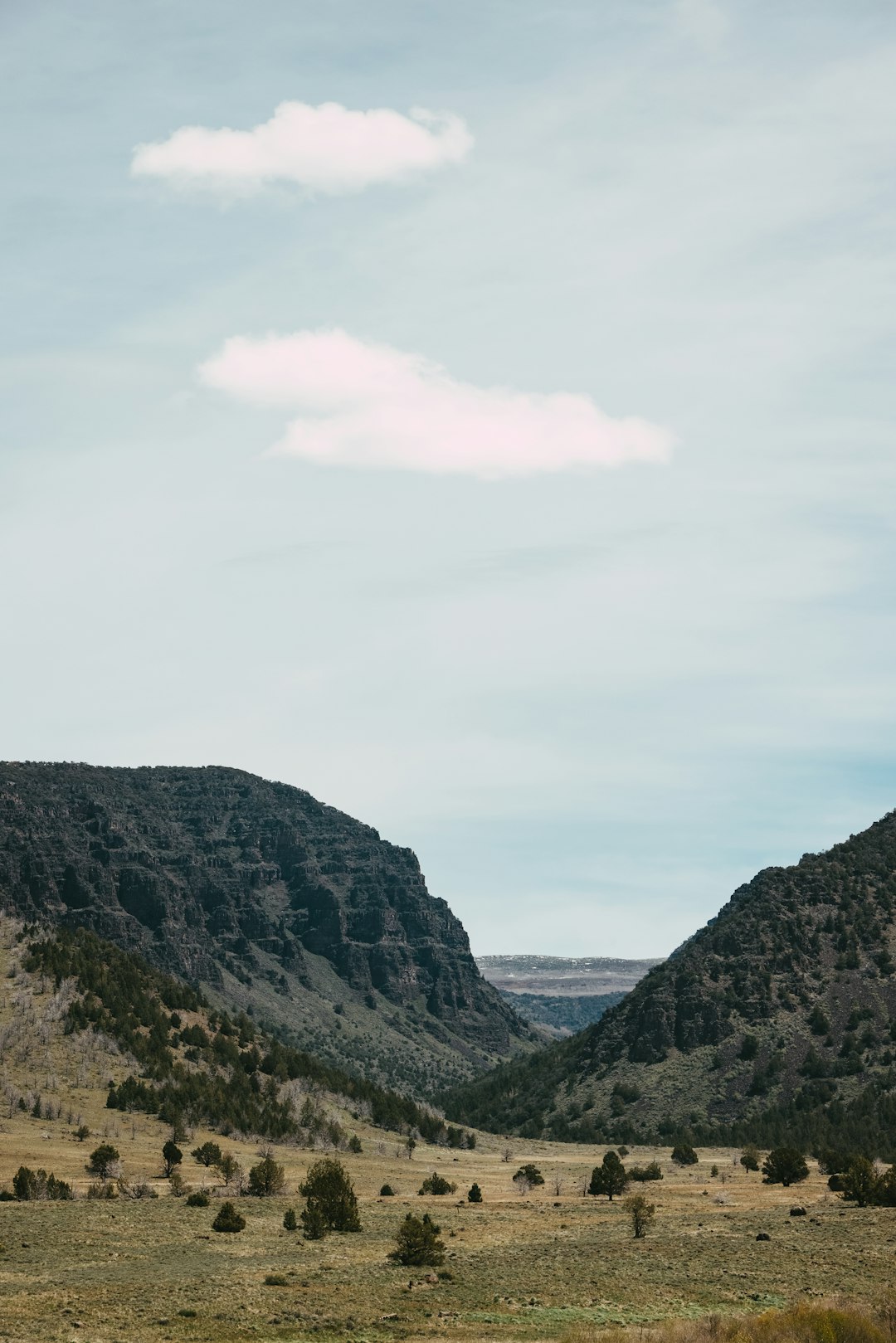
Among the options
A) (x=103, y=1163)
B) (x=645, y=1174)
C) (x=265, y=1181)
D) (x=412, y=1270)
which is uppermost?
(x=412, y=1270)

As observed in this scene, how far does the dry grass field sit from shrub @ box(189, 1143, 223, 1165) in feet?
6.33

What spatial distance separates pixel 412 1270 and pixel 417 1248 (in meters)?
1.70

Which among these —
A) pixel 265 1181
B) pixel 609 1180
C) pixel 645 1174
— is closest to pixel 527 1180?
pixel 609 1180

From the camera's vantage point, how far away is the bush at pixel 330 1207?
194 ft

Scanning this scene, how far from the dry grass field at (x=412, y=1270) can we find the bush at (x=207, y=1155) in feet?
6.28

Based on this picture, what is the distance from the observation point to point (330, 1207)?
202ft

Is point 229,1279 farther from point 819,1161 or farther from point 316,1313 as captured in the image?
point 819,1161

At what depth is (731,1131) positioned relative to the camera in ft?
484

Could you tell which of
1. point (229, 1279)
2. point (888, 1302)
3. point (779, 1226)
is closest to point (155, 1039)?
point (779, 1226)

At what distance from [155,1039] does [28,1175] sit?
190 feet

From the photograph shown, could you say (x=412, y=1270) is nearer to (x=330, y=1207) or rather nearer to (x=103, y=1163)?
(x=330, y=1207)

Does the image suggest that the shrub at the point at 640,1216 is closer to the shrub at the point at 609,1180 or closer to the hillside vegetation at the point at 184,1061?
the shrub at the point at 609,1180

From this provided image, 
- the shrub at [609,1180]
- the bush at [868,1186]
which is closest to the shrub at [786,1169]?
the shrub at [609,1180]

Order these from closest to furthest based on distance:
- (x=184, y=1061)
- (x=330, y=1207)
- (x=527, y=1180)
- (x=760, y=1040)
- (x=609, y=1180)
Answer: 1. (x=330, y=1207)
2. (x=609, y=1180)
3. (x=527, y=1180)
4. (x=184, y=1061)
5. (x=760, y=1040)
